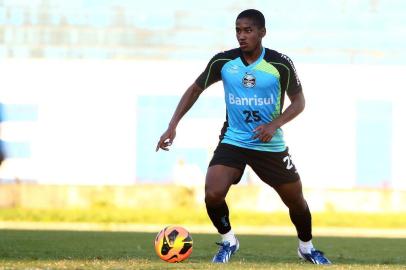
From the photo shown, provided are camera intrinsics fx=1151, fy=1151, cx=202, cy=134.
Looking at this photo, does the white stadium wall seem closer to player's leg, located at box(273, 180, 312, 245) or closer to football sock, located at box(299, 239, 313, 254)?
football sock, located at box(299, 239, 313, 254)

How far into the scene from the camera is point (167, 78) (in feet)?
144

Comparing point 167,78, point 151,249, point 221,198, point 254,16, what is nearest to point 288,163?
point 221,198

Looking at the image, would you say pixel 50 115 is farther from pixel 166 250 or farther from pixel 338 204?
pixel 166 250

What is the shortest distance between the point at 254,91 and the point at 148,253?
308cm

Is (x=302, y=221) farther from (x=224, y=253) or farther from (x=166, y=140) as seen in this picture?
(x=166, y=140)

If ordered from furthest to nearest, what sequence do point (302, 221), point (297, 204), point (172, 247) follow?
1. point (302, 221)
2. point (297, 204)
3. point (172, 247)

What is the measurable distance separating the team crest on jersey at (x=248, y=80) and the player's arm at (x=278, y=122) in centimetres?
41

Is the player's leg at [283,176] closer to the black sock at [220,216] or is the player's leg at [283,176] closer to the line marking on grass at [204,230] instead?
the black sock at [220,216]

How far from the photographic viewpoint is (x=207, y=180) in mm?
10922

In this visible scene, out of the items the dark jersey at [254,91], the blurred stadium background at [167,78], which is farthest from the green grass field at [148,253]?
the blurred stadium background at [167,78]

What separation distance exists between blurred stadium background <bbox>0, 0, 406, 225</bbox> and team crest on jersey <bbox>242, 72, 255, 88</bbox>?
31997 millimetres

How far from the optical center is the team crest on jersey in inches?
427

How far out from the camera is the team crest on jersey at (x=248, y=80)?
10836 millimetres

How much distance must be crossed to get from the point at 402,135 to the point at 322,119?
124 inches
